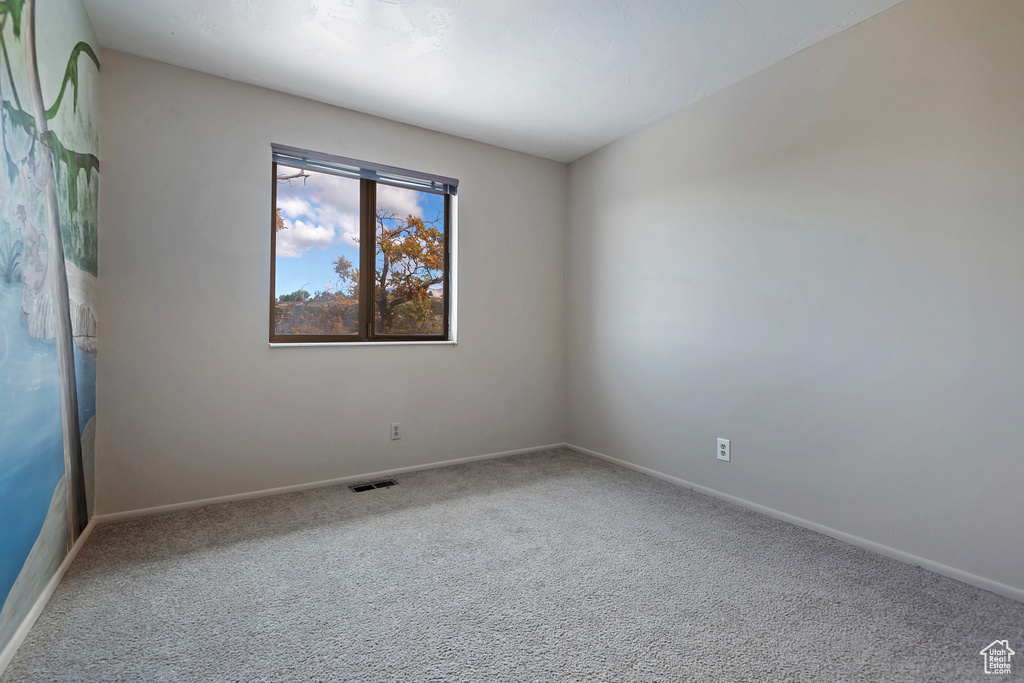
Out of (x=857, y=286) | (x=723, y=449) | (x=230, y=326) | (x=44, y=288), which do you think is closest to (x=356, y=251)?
(x=230, y=326)

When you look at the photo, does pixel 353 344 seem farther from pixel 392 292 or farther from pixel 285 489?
pixel 285 489

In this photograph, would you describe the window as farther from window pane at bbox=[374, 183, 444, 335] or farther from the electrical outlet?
the electrical outlet

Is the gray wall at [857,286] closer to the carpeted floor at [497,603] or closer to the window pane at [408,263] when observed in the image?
the carpeted floor at [497,603]

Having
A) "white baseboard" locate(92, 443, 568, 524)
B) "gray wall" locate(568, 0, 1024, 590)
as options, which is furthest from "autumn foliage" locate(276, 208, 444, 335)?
"gray wall" locate(568, 0, 1024, 590)

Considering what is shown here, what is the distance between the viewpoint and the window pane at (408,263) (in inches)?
133

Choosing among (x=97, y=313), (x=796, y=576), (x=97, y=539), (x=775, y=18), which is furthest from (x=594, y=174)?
(x=97, y=539)

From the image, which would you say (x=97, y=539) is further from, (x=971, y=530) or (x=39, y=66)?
(x=971, y=530)

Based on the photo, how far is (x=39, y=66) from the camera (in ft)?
5.44

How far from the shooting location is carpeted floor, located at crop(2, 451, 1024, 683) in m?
1.43

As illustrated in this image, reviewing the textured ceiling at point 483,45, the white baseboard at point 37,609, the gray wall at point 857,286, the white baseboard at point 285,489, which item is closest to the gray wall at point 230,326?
the white baseboard at point 285,489

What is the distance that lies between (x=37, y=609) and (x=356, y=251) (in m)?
2.27

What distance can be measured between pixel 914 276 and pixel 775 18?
50.8 inches

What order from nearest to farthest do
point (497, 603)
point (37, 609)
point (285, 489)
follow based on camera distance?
point (37, 609), point (497, 603), point (285, 489)

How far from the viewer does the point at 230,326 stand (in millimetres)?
2771
